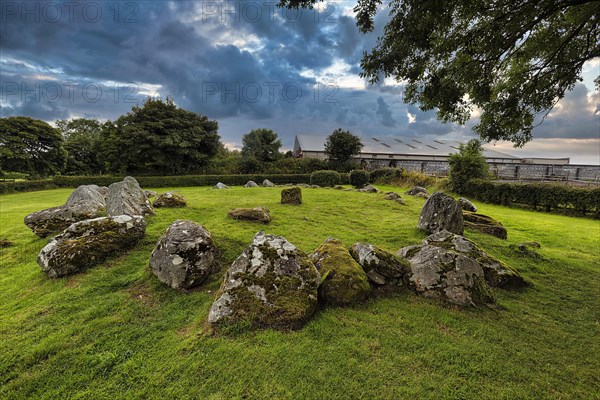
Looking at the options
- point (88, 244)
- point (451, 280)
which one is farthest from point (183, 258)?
point (451, 280)

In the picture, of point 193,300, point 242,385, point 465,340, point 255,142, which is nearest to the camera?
point 242,385

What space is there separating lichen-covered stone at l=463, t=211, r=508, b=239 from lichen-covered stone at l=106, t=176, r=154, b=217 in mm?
10152

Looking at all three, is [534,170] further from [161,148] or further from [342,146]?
[161,148]

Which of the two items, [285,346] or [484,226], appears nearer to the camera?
[285,346]

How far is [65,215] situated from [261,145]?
25587mm

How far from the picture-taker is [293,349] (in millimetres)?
3035

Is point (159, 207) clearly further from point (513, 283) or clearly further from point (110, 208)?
point (513, 283)

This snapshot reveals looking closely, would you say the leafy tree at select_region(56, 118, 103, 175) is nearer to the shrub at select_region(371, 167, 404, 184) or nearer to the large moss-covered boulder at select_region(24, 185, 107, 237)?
the large moss-covered boulder at select_region(24, 185, 107, 237)

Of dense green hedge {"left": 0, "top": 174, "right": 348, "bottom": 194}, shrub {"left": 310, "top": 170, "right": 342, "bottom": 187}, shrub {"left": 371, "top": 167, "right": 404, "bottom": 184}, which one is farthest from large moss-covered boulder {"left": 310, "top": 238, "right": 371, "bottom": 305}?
dense green hedge {"left": 0, "top": 174, "right": 348, "bottom": 194}

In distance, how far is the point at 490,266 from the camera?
5.04m

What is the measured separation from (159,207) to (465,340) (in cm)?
937

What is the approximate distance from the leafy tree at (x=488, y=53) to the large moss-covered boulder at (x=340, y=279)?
175 inches

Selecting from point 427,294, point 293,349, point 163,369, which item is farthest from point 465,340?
point 163,369

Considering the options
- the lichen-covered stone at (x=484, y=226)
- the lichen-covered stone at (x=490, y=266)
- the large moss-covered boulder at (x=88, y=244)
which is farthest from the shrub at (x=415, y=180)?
the large moss-covered boulder at (x=88, y=244)
